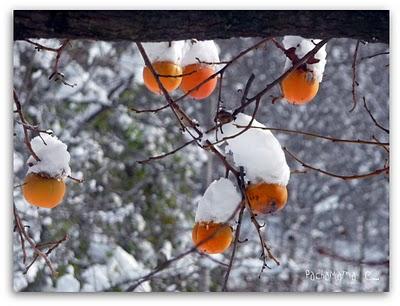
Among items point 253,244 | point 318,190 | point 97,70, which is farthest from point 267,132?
point 318,190

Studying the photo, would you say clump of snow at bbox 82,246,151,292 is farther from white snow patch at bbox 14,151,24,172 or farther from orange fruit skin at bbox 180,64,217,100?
orange fruit skin at bbox 180,64,217,100

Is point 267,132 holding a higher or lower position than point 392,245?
higher

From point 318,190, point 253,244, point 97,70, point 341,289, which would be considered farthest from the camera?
point 318,190

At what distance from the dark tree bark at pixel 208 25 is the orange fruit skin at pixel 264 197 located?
0.79 ft

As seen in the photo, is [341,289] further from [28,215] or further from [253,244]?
[253,244]

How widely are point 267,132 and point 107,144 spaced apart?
180 cm

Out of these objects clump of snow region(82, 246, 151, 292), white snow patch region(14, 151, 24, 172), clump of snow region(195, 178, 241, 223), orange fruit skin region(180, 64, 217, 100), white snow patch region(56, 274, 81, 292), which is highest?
orange fruit skin region(180, 64, 217, 100)

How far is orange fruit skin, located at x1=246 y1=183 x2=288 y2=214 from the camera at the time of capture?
3.63 ft

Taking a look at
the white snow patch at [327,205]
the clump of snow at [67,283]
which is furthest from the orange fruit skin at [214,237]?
the white snow patch at [327,205]

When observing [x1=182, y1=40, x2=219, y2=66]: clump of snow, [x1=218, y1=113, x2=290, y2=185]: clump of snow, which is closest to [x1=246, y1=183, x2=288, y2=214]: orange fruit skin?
[x1=218, y1=113, x2=290, y2=185]: clump of snow

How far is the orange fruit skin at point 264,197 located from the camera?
1105mm

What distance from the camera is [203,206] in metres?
1.18

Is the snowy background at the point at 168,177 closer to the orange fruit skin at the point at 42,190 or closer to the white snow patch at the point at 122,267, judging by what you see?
the white snow patch at the point at 122,267

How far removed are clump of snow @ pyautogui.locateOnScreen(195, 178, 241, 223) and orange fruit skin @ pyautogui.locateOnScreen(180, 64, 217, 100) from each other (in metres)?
0.17
